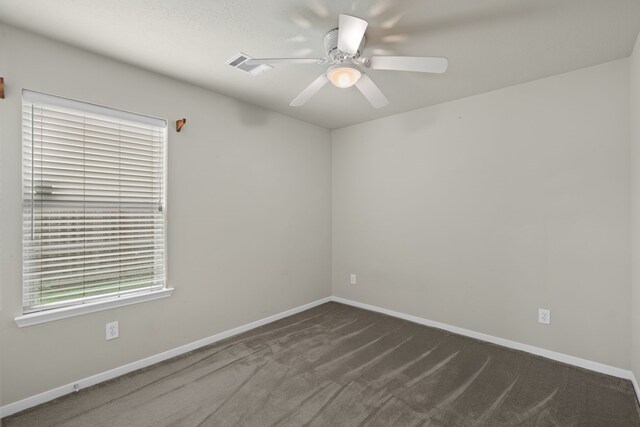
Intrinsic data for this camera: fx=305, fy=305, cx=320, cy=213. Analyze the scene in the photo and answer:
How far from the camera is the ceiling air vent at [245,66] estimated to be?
2248 millimetres

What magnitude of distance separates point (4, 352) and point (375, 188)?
3483 millimetres

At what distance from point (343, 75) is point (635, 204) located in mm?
2276

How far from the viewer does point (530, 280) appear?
8.92 ft

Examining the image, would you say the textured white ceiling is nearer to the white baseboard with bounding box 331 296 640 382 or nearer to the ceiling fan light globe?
the ceiling fan light globe

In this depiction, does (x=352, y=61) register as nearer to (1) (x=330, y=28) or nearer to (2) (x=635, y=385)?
(1) (x=330, y=28)

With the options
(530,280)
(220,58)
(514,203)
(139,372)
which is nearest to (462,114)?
(514,203)

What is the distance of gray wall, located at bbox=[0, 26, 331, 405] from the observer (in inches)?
75.6

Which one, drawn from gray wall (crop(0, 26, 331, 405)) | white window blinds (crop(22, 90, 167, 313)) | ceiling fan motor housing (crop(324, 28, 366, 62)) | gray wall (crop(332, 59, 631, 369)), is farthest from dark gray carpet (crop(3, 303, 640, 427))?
ceiling fan motor housing (crop(324, 28, 366, 62))

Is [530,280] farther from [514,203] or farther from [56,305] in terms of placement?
[56,305]

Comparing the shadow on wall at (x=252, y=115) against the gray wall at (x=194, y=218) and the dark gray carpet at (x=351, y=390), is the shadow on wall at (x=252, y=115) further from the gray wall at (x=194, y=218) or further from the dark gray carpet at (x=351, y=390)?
the dark gray carpet at (x=351, y=390)

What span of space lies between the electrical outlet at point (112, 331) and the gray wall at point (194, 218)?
4 cm

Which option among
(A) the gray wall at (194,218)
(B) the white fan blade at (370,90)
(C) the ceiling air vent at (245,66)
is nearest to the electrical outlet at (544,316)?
(B) the white fan blade at (370,90)

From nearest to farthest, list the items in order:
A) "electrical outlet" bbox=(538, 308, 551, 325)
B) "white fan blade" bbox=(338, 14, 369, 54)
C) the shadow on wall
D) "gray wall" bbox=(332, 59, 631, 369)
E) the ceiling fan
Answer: "white fan blade" bbox=(338, 14, 369, 54), the ceiling fan, "gray wall" bbox=(332, 59, 631, 369), "electrical outlet" bbox=(538, 308, 551, 325), the shadow on wall

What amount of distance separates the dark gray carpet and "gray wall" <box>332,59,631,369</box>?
43cm
